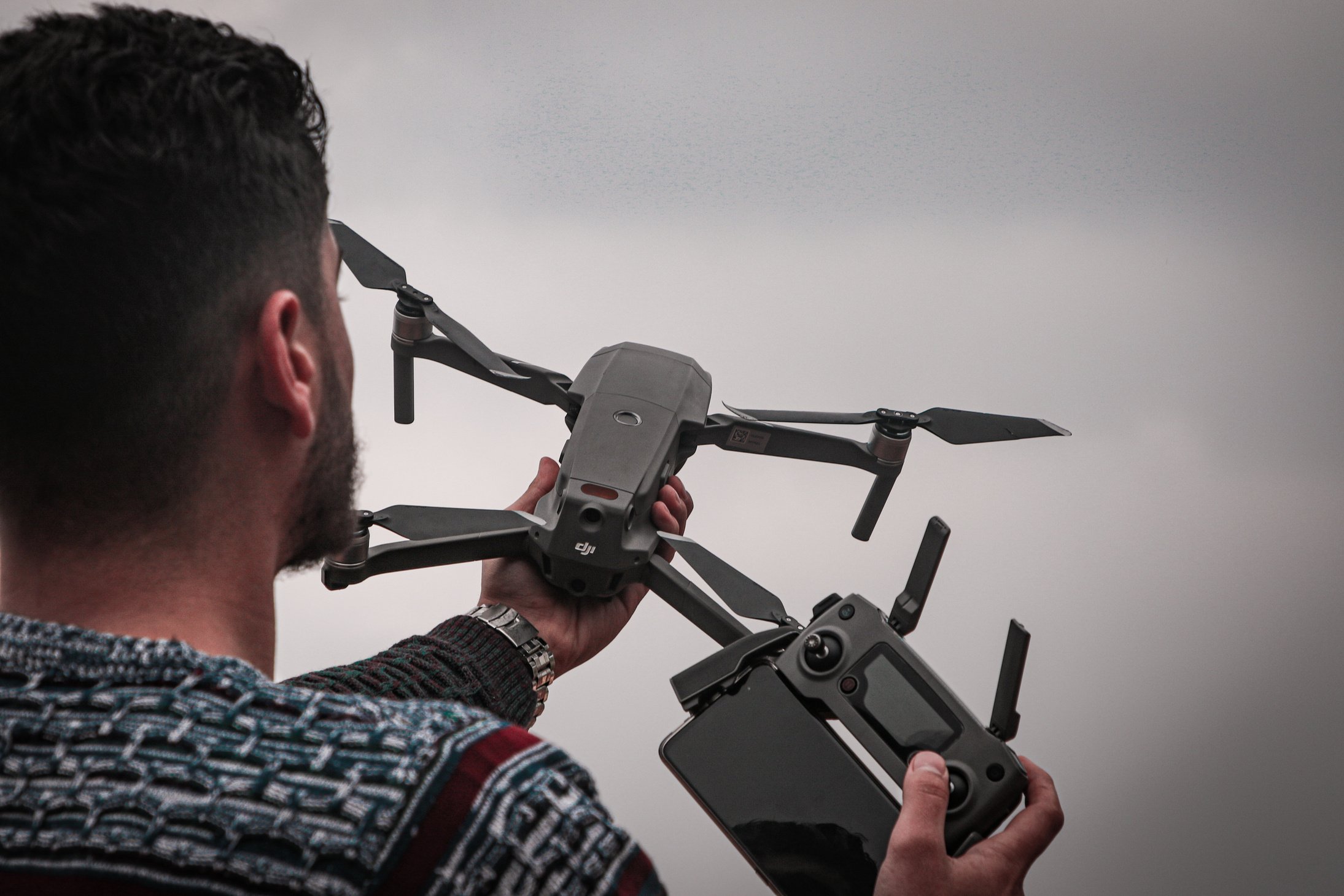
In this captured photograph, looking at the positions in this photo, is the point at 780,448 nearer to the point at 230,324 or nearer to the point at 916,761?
the point at 916,761

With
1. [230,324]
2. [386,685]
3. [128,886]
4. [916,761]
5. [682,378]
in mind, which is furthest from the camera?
[682,378]

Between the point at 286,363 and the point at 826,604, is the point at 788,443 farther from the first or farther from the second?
the point at 286,363

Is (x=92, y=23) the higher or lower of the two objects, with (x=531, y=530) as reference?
higher

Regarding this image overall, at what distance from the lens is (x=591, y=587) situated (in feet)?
3.44

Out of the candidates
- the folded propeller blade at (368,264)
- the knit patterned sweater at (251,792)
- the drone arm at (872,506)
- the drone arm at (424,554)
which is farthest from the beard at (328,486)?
the drone arm at (872,506)

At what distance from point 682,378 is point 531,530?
0.25 metres

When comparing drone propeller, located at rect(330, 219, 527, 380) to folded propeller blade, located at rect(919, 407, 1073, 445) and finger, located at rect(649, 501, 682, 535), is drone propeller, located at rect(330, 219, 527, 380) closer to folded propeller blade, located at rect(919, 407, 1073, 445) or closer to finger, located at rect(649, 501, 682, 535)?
finger, located at rect(649, 501, 682, 535)

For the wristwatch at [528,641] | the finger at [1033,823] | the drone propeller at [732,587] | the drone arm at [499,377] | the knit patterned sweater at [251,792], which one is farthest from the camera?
the drone arm at [499,377]

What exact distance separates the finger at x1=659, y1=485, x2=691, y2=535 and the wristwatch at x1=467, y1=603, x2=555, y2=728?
18 cm

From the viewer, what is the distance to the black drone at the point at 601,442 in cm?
101

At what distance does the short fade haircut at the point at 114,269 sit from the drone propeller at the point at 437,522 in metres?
0.43

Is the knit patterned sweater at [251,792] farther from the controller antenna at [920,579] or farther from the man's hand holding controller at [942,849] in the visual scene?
the controller antenna at [920,579]

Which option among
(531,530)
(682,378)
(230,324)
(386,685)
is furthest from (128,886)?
(682,378)

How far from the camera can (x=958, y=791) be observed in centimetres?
77
